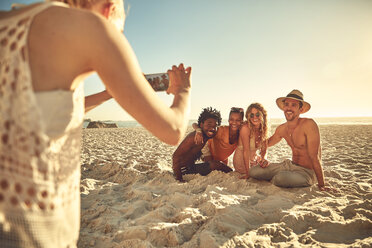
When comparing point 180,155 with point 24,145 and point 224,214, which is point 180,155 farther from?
point 24,145

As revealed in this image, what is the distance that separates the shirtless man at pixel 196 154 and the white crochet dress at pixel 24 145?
3.39 metres

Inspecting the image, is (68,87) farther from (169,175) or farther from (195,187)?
(169,175)

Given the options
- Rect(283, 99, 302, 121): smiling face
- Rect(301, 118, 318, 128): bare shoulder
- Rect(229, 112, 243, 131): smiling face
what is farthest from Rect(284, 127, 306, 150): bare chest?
Rect(229, 112, 243, 131): smiling face

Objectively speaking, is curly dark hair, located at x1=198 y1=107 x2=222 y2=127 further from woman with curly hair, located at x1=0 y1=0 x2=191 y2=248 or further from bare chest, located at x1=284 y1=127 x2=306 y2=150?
woman with curly hair, located at x1=0 y1=0 x2=191 y2=248

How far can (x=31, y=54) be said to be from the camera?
0.63 meters

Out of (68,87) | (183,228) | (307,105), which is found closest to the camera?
(68,87)

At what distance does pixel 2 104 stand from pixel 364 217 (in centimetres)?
318

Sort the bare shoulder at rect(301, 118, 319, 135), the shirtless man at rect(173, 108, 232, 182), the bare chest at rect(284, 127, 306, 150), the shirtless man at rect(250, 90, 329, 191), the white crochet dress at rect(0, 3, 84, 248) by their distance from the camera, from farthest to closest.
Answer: the shirtless man at rect(173, 108, 232, 182) → the bare chest at rect(284, 127, 306, 150) → the bare shoulder at rect(301, 118, 319, 135) → the shirtless man at rect(250, 90, 329, 191) → the white crochet dress at rect(0, 3, 84, 248)

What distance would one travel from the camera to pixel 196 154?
14.2 ft

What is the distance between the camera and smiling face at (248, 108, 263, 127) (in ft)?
13.6

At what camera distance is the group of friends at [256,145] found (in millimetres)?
3373

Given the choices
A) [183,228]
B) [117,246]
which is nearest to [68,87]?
[117,246]

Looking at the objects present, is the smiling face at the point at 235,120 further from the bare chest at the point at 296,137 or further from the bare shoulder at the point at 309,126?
the bare shoulder at the point at 309,126

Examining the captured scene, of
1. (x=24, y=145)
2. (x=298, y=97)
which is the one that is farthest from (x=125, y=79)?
(x=298, y=97)
